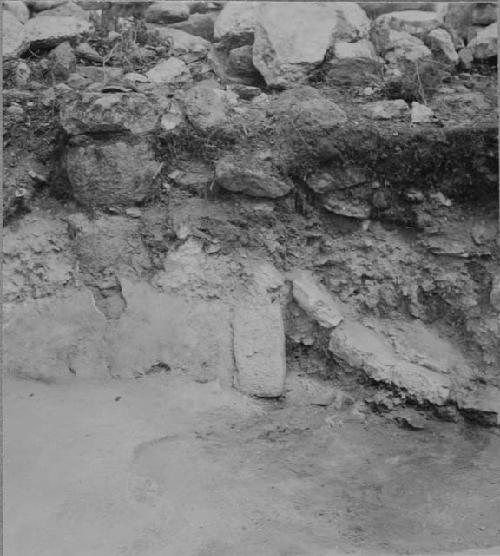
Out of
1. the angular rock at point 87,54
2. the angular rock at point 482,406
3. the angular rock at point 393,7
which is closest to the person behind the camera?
the angular rock at point 482,406

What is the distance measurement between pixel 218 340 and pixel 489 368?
1.68m

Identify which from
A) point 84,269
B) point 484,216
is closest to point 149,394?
point 84,269

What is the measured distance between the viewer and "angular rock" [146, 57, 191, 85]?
5340 mm

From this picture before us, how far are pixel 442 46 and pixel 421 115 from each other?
3.02 feet

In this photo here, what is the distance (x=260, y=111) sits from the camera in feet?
17.0

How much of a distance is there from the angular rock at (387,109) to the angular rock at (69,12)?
2289mm

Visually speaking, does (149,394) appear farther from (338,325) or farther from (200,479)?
(338,325)

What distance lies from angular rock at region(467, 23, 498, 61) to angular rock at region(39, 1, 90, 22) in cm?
295

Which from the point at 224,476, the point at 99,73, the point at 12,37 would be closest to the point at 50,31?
the point at 12,37

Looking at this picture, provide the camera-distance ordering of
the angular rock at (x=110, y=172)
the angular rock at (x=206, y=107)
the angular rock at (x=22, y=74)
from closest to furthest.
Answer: the angular rock at (x=110, y=172)
the angular rock at (x=206, y=107)
the angular rock at (x=22, y=74)

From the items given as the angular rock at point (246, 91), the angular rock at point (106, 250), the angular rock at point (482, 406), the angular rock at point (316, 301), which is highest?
the angular rock at point (246, 91)

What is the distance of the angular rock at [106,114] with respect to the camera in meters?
4.89

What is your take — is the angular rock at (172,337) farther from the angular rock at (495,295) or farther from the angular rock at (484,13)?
the angular rock at (484,13)

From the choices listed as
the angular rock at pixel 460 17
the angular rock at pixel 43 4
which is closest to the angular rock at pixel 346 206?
the angular rock at pixel 460 17
